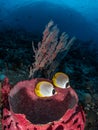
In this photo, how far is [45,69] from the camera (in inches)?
279

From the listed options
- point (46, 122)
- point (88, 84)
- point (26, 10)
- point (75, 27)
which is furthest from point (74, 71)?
point (75, 27)

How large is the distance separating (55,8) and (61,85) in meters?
33.8

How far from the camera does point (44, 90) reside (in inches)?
129

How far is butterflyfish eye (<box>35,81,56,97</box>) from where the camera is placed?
3271 millimetres

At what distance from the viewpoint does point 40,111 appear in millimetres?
3213

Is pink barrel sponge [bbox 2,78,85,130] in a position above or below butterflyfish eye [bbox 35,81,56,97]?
below

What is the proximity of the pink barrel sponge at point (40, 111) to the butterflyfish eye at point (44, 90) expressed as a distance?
0.05m

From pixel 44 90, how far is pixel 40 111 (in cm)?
28

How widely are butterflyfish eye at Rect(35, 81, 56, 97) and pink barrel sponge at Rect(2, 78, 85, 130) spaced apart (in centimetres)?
5

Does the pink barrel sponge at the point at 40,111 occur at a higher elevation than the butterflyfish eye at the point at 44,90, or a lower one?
lower

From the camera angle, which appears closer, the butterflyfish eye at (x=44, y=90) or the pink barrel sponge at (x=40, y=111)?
the pink barrel sponge at (x=40, y=111)

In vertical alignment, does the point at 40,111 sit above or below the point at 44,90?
below

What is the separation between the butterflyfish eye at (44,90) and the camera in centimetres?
327

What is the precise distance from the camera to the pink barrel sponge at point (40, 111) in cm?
308
